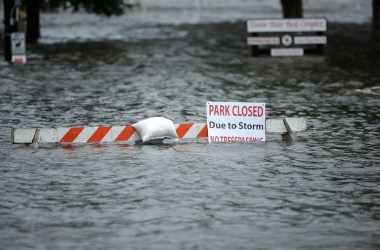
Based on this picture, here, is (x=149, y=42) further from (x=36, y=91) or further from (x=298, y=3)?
(x=36, y=91)

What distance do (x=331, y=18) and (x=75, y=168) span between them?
170 ft

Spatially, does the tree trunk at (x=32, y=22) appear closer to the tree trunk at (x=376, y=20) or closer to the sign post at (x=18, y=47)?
the sign post at (x=18, y=47)

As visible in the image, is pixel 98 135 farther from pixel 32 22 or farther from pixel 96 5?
pixel 96 5

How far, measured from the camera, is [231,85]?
26.3m

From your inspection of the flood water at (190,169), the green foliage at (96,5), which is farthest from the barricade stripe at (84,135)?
the green foliage at (96,5)

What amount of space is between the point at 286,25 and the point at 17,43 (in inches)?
366

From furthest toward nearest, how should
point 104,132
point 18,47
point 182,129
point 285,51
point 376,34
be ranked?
1. point 376,34
2. point 285,51
3. point 18,47
4. point 182,129
5. point 104,132

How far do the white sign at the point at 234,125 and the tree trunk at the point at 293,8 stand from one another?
1120 inches

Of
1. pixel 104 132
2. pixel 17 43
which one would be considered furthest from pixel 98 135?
pixel 17 43

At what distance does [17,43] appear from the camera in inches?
1227

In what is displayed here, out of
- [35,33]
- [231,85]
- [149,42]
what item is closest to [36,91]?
[231,85]

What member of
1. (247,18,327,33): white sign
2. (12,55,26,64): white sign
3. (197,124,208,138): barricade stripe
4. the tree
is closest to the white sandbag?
(197,124,208,138): barricade stripe

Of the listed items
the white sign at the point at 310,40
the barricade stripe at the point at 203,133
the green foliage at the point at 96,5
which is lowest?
the white sign at the point at 310,40

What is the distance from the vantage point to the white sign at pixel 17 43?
30500mm
